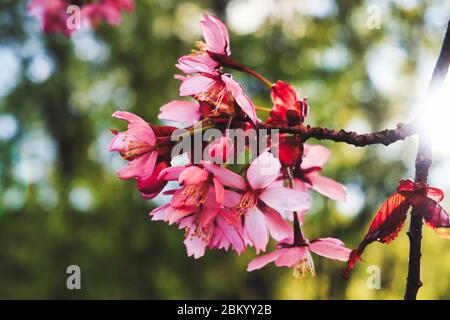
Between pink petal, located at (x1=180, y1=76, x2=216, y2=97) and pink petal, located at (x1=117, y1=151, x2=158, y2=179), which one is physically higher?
pink petal, located at (x1=180, y1=76, x2=216, y2=97)

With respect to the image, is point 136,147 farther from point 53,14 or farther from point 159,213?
point 53,14

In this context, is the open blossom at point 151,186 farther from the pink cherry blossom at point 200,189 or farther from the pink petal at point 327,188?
the pink petal at point 327,188

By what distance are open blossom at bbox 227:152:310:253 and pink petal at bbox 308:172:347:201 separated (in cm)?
10

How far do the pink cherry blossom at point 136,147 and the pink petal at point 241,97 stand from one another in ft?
0.41

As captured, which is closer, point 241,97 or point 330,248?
point 241,97

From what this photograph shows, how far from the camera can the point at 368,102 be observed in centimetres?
610

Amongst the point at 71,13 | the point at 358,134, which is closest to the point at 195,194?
the point at 358,134

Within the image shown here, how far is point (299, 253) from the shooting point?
83cm

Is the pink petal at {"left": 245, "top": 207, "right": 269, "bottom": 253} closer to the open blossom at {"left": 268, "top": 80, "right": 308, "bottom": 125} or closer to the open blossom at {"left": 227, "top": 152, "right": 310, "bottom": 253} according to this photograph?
the open blossom at {"left": 227, "top": 152, "right": 310, "bottom": 253}

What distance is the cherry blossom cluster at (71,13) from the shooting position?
1334mm

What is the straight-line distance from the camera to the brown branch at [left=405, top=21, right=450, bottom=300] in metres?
0.59

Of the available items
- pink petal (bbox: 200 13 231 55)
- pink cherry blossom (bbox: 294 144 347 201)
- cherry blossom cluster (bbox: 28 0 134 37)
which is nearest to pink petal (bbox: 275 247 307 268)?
pink cherry blossom (bbox: 294 144 347 201)

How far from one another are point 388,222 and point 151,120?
16.3 ft

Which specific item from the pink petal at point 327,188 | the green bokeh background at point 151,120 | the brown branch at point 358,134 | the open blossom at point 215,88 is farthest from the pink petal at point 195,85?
the green bokeh background at point 151,120
